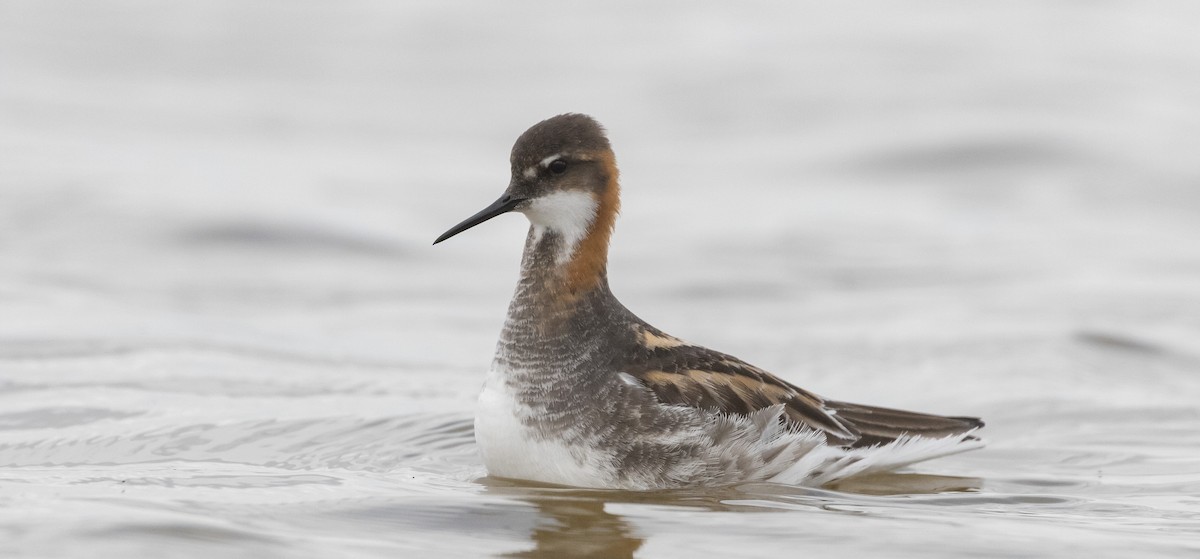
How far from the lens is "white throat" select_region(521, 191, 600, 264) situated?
6930 mm

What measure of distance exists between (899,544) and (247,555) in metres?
2.24

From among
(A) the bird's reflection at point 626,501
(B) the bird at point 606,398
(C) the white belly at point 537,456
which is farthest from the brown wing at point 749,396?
(C) the white belly at point 537,456

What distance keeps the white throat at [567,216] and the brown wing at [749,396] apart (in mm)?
502

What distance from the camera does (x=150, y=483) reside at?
616 cm

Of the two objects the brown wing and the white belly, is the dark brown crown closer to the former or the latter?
the brown wing

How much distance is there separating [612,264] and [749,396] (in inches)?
218

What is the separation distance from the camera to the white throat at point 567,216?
6.93m

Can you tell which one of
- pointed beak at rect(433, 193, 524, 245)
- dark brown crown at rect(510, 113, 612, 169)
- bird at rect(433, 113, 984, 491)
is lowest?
bird at rect(433, 113, 984, 491)

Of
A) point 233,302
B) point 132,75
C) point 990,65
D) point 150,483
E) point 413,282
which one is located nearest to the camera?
point 150,483

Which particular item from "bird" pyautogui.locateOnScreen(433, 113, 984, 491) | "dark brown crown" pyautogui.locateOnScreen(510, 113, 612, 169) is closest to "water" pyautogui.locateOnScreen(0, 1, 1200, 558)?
"bird" pyautogui.locateOnScreen(433, 113, 984, 491)

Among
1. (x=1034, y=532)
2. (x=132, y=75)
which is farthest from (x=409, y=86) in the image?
(x=1034, y=532)

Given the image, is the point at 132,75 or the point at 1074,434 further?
the point at 132,75

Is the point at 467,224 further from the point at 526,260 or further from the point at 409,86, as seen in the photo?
the point at 409,86

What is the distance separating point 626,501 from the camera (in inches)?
246
